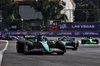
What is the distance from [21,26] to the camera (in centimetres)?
8325

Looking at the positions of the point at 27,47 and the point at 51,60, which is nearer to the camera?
the point at 51,60

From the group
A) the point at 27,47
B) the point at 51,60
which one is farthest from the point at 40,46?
the point at 51,60

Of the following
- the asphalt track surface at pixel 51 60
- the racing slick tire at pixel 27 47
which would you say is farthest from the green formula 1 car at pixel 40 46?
the asphalt track surface at pixel 51 60

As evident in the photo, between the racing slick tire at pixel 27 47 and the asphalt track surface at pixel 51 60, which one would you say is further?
the racing slick tire at pixel 27 47

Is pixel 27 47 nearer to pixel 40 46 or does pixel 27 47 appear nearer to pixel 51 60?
pixel 40 46

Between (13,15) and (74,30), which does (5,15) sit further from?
(74,30)

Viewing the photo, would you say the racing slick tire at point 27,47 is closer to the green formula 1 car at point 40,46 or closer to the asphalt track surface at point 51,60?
the green formula 1 car at point 40,46

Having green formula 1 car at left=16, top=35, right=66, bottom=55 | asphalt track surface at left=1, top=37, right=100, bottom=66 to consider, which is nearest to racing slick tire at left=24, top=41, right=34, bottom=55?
green formula 1 car at left=16, top=35, right=66, bottom=55

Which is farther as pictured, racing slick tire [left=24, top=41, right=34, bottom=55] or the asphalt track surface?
racing slick tire [left=24, top=41, right=34, bottom=55]

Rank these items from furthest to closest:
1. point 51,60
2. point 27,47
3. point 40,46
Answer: point 40,46, point 27,47, point 51,60

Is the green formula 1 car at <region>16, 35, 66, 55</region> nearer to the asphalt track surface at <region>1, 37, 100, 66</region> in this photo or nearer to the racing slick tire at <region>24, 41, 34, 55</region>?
the racing slick tire at <region>24, 41, 34, 55</region>

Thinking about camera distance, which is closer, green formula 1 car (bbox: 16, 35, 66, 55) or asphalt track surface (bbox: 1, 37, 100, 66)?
asphalt track surface (bbox: 1, 37, 100, 66)

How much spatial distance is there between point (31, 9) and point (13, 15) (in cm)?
686

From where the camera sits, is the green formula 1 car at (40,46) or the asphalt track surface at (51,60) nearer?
the asphalt track surface at (51,60)
